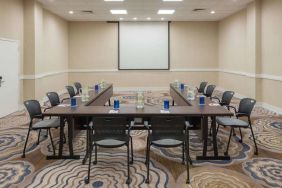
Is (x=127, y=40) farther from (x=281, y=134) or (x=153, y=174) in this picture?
(x=153, y=174)

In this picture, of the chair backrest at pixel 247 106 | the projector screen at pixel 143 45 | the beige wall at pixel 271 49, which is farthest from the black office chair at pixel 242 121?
the projector screen at pixel 143 45

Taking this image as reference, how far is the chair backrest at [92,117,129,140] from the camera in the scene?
3.32m

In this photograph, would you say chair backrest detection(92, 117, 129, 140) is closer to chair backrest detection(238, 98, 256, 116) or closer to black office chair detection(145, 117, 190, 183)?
black office chair detection(145, 117, 190, 183)

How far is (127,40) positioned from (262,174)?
10.0 meters

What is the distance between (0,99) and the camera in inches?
277

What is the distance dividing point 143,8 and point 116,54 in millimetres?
3603

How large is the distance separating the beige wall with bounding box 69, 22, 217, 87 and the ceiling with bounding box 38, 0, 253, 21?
0.88 m

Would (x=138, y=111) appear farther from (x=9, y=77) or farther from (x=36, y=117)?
(x=9, y=77)

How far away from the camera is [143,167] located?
3.78m

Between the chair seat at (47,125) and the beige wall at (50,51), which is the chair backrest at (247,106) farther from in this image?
the beige wall at (50,51)

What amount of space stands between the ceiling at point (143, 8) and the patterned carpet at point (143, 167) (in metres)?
4.91

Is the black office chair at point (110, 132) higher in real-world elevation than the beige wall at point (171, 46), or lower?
lower

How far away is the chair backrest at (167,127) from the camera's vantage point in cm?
334

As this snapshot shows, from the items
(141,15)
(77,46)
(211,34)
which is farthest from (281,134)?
(77,46)
